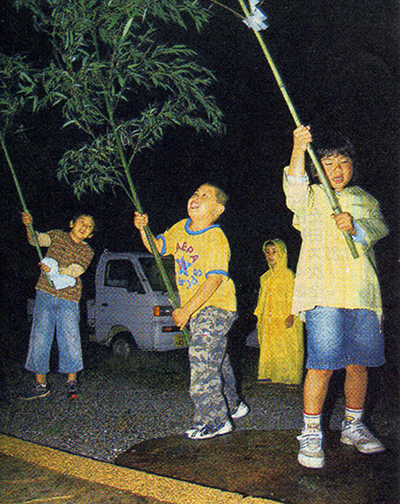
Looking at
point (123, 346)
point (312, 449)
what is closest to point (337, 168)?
point (312, 449)

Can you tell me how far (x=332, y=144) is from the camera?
10.4 feet

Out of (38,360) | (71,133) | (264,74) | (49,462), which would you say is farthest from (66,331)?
(264,74)

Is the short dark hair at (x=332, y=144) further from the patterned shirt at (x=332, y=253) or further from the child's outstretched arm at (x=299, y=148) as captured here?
the child's outstretched arm at (x=299, y=148)

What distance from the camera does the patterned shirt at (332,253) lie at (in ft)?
9.82

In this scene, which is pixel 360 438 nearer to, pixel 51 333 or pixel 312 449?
pixel 312 449

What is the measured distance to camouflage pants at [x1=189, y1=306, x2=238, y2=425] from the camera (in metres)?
3.50

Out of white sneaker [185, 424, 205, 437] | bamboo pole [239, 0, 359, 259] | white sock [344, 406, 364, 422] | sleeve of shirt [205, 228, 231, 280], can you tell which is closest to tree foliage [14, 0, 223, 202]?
sleeve of shirt [205, 228, 231, 280]

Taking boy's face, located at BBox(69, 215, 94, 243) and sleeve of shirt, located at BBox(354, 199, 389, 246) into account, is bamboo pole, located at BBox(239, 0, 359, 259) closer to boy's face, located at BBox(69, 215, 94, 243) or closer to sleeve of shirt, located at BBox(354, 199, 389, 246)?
sleeve of shirt, located at BBox(354, 199, 389, 246)

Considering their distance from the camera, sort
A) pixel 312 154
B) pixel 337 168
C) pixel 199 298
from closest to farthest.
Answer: pixel 312 154 → pixel 337 168 → pixel 199 298

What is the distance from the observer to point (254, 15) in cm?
275

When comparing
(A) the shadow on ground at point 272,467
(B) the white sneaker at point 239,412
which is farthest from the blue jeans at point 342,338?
(B) the white sneaker at point 239,412

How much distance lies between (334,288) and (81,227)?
116 inches

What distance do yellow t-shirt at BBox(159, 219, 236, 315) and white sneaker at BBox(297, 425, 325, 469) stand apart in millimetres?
1016

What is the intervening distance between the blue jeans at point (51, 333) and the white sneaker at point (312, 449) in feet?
9.13
